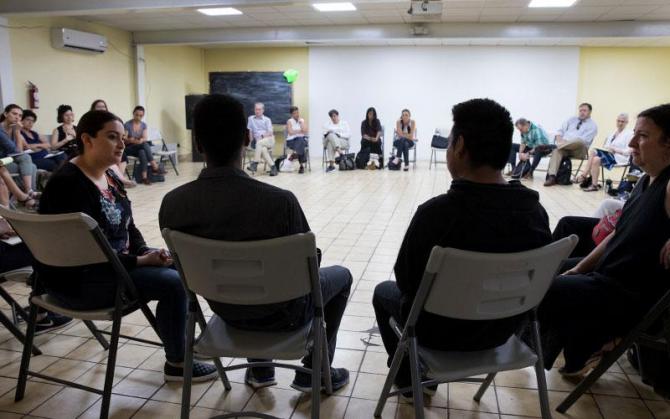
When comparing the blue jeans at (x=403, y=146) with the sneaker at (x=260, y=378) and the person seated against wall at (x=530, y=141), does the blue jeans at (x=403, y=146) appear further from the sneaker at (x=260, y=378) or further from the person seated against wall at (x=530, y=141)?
the sneaker at (x=260, y=378)

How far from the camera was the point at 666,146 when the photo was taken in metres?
1.91

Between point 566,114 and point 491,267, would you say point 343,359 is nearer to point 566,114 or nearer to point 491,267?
point 491,267

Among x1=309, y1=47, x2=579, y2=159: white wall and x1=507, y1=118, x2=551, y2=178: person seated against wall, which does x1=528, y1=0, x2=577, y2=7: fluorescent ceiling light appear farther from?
x1=309, y1=47, x2=579, y2=159: white wall

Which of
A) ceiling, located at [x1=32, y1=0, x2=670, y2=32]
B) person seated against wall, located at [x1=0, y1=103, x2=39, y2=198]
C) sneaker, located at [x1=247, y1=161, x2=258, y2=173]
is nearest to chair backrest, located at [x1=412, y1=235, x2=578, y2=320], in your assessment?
person seated against wall, located at [x1=0, y1=103, x2=39, y2=198]

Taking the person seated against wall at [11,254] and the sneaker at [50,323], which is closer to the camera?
the person seated against wall at [11,254]

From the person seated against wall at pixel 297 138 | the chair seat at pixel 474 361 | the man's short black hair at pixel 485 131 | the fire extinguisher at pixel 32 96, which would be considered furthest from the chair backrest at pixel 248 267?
the person seated against wall at pixel 297 138

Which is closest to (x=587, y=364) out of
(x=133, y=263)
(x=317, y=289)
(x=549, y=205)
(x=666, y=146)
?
(x=666, y=146)

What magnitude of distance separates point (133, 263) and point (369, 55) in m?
9.91

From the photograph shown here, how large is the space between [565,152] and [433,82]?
3705 millimetres

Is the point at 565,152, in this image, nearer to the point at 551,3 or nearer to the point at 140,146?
the point at 551,3

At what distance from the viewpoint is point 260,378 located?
2055 millimetres

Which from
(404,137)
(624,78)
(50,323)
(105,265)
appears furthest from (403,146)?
(105,265)

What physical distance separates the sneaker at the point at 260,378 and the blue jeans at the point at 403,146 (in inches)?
317

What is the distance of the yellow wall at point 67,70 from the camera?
715 cm
